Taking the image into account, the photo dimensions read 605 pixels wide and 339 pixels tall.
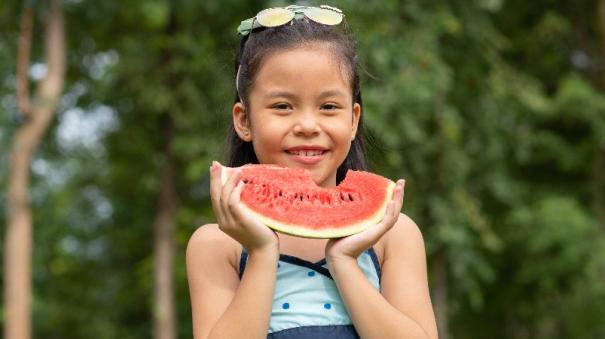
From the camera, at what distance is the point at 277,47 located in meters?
2.54

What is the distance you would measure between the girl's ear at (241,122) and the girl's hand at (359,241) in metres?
0.48

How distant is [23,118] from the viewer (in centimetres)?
1284

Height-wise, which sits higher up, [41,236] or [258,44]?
[258,44]

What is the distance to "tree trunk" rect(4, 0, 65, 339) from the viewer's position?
12648 mm

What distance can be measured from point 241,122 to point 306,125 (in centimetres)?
30

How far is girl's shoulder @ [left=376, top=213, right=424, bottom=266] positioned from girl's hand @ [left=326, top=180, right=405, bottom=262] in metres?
0.21

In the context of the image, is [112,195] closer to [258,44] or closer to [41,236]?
[41,236]

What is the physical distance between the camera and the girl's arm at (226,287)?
7.48ft

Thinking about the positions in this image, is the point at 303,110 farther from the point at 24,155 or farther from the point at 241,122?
the point at 24,155

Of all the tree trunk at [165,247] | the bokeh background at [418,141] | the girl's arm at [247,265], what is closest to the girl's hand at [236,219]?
the girl's arm at [247,265]

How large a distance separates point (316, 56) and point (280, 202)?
0.38 m

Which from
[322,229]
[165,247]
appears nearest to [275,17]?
[322,229]

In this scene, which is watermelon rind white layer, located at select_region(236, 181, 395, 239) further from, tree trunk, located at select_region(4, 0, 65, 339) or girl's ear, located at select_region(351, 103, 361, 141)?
tree trunk, located at select_region(4, 0, 65, 339)

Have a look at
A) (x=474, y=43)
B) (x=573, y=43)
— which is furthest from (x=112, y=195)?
(x=573, y=43)
